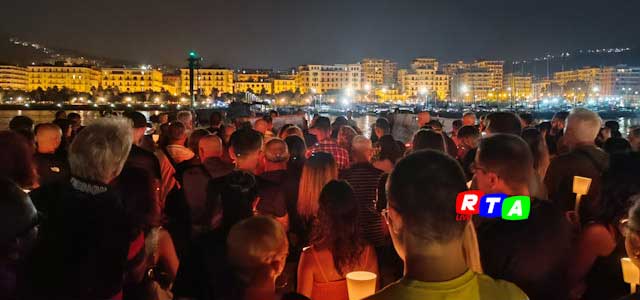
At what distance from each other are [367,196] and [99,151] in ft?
9.59

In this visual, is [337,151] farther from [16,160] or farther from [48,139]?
[16,160]

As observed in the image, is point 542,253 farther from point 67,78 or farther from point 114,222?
point 67,78

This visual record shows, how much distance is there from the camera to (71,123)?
958 cm

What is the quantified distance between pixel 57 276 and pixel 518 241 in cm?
234

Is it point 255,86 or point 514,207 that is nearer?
point 514,207

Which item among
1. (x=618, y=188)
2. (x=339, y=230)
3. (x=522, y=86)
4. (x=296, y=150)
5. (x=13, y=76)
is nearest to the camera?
(x=339, y=230)

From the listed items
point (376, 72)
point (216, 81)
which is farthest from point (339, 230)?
point (376, 72)

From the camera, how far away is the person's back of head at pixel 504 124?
5.47 metres

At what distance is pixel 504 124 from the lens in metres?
5.52

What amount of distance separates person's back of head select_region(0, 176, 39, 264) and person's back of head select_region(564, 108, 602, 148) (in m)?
4.31

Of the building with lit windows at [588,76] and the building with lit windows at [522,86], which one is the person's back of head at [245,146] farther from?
the building with lit windows at [588,76]

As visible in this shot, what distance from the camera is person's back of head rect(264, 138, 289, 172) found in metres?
5.62

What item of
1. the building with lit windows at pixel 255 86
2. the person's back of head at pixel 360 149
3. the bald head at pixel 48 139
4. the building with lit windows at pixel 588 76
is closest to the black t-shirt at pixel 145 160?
the bald head at pixel 48 139

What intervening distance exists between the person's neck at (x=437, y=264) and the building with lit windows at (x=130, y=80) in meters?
157
